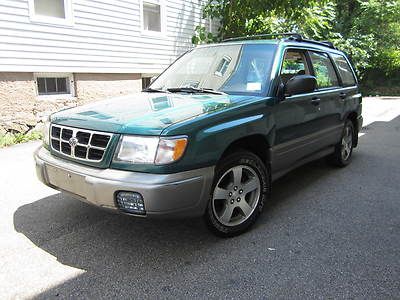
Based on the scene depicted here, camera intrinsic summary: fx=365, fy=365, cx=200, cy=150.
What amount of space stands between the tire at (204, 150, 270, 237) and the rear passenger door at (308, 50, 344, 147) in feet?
4.52

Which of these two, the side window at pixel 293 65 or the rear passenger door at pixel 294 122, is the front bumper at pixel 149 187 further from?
the side window at pixel 293 65

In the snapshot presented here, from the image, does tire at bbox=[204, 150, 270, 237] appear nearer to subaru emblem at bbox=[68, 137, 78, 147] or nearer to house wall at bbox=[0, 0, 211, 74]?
subaru emblem at bbox=[68, 137, 78, 147]

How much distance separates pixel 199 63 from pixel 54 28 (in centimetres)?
505

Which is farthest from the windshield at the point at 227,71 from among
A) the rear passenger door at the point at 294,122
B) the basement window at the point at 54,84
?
the basement window at the point at 54,84

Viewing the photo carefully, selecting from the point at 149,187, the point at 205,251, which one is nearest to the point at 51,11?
the point at 149,187

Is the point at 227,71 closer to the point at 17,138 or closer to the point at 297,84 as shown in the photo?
the point at 297,84

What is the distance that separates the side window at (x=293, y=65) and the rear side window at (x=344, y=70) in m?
0.99

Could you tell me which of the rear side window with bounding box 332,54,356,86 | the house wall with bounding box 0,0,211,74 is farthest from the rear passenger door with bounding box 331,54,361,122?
the house wall with bounding box 0,0,211,74

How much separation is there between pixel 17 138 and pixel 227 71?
5329 mm

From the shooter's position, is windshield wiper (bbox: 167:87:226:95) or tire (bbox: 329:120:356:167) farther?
tire (bbox: 329:120:356:167)

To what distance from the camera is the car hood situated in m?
2.65

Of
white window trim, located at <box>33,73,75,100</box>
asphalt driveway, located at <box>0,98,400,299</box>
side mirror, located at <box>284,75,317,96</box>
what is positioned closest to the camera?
asphalt driveway, located at <box>0,98,400,299</box>

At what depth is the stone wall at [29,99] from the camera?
723 cm

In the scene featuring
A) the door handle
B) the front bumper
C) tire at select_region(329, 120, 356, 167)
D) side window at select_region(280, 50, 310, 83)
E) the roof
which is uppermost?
the roof
